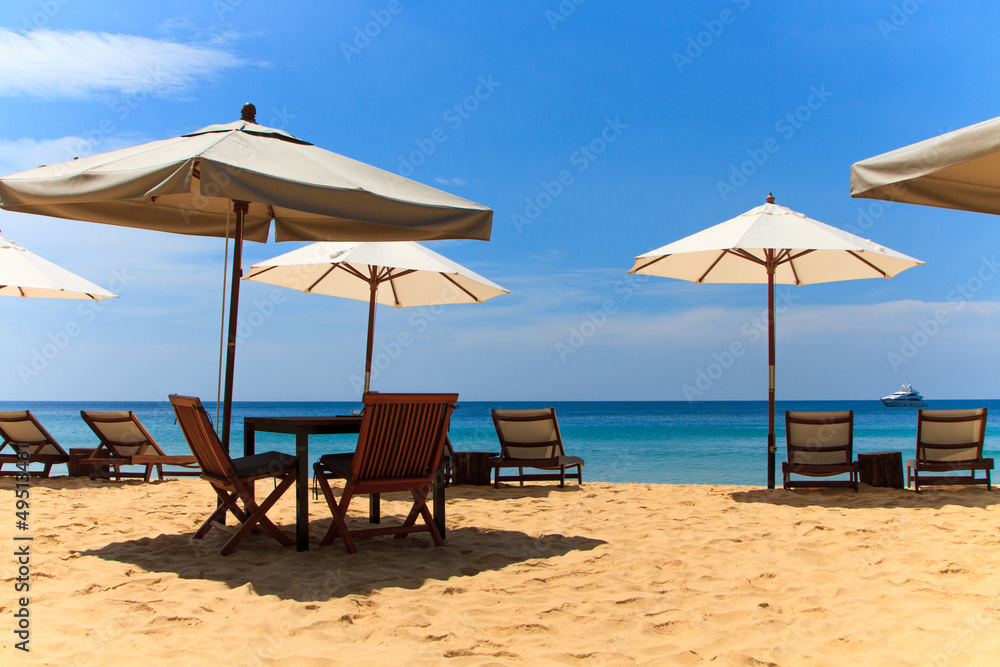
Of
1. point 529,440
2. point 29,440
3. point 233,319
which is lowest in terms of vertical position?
point 29,440

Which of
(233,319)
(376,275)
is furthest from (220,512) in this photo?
(376,275)

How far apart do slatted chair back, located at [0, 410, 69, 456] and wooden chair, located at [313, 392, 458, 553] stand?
478 centimetres

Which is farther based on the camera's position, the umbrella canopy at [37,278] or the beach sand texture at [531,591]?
the umbrella canopy at [37,278]

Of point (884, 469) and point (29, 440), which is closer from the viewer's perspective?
point (884, 469)

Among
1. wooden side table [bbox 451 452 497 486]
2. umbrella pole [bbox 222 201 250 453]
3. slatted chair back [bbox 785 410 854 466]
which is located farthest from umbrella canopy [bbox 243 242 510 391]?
slatted chair back [bbox 785 410 854 466]

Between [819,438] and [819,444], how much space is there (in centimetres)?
5

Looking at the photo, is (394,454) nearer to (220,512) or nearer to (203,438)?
(203,438)

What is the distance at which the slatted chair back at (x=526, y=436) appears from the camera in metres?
6.46

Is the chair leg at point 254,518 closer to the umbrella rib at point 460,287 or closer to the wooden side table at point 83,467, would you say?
the umbrella rib at point 460,287

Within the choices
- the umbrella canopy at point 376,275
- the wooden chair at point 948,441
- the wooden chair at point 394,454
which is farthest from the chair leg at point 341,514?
the wooden chair at point 948,441

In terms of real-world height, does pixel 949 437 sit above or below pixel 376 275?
below

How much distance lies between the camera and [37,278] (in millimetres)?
6172

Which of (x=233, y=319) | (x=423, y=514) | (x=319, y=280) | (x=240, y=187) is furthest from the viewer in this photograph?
(x=319, y=280)

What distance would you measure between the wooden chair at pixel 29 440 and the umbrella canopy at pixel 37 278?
4.20 ft
